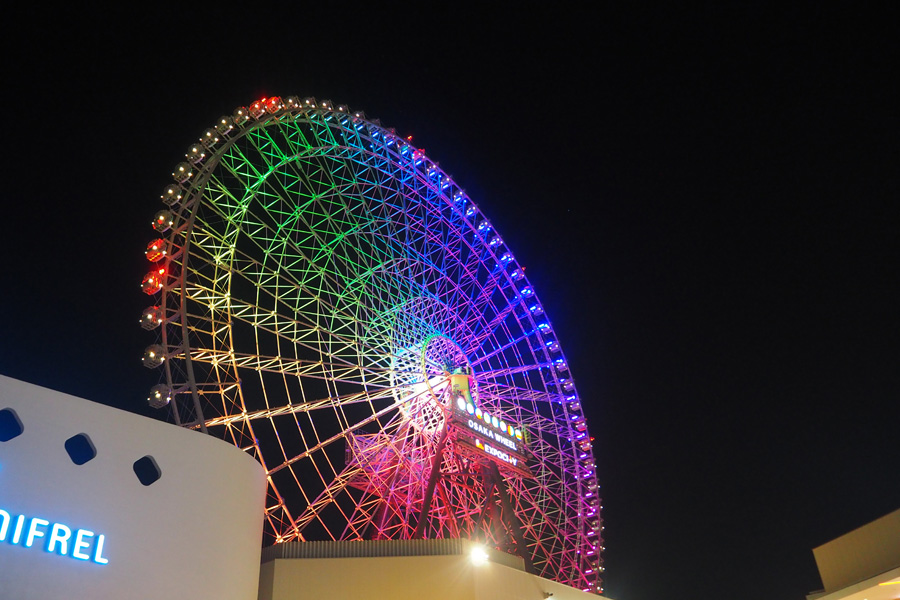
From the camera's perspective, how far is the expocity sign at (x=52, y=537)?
388 inches

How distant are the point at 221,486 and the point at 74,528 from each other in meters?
3.08

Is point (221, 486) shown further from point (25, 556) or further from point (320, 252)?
point (320, 252)

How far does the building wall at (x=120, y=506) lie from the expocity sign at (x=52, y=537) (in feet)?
0.06

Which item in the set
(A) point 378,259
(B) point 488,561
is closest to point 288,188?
(A) point 378,259

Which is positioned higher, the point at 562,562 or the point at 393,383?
the point at 393,383

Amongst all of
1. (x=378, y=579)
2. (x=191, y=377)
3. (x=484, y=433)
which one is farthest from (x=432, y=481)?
(x=191, y=377)

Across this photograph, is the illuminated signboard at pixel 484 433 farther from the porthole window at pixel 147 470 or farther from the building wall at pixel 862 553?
the porthole window at pixel 147 470

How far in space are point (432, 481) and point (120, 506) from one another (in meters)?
14.3

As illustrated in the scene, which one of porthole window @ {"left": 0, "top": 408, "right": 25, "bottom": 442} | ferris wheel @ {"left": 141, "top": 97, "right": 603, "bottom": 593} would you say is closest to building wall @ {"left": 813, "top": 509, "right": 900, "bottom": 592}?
ferris wheel @ {"left": 141, "top": 97, "right": 603, "bottom": 593}

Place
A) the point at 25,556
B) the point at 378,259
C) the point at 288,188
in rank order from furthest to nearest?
1. the point at 378,259
2. the point at 288,188
3. the point at 25,556

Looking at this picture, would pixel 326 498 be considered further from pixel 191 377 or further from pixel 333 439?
pixel 191 377

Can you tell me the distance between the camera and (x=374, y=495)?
86.5 feet

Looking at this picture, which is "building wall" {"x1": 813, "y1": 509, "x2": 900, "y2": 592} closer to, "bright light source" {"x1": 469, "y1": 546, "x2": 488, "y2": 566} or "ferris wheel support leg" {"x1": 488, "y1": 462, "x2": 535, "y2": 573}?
"ferris wheel support leg" {"x1": 488, "y1": 462, "x2": 535, "y2": 573}

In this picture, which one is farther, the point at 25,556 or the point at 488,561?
the point at 488,561
